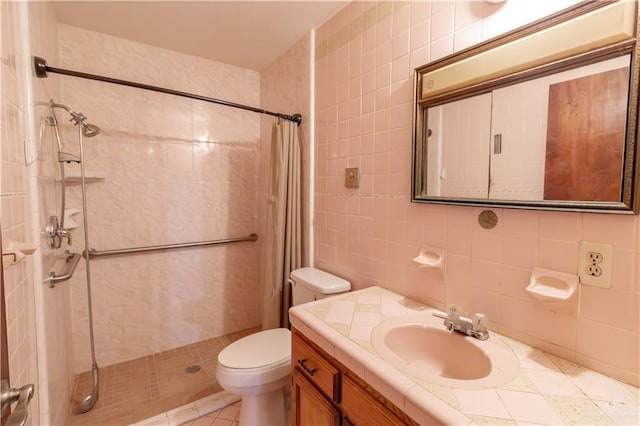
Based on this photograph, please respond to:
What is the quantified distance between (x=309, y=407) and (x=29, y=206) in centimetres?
131

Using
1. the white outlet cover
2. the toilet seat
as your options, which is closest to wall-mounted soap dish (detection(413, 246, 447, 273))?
the white outlet cover

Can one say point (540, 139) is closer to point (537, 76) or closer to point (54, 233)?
point (537, 76)

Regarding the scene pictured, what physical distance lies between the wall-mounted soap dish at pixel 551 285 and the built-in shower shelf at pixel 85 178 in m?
2.33

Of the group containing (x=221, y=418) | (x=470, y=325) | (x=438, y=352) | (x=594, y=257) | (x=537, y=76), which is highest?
(x=537, y=76)

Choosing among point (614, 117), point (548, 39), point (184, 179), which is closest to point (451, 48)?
point (548, 39)

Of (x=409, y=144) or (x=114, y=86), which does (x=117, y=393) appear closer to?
(x=114, y=86)

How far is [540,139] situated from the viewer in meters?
0.89

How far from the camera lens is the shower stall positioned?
187 cm

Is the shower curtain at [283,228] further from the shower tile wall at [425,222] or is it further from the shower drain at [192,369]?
the shower drain at [192,369]

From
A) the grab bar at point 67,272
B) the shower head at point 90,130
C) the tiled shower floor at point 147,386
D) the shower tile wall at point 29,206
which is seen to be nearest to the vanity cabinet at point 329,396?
the shower tile wall at point 29,206

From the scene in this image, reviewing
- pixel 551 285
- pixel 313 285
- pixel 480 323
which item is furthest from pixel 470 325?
pixel 313 285

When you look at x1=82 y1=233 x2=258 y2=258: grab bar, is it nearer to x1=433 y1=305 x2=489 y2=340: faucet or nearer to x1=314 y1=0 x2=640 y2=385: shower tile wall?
x1=314 y1=0 x2=640 y2=385: shower tile wall

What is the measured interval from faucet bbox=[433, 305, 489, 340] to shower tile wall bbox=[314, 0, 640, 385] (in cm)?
9

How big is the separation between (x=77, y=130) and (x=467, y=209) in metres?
2.32
